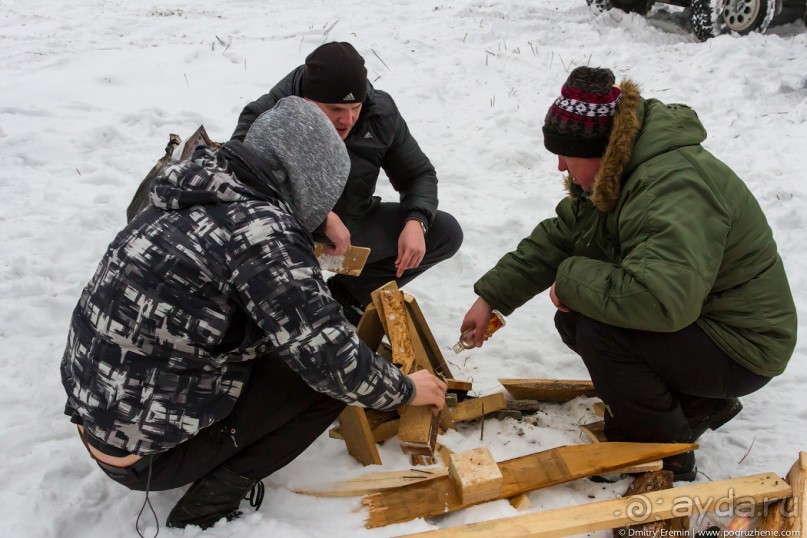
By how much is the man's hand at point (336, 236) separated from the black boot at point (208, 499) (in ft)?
3.35

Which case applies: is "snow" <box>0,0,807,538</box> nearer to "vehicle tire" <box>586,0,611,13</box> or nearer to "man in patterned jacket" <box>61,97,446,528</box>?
"vehicle tire" <box>586,0,611,13</box>

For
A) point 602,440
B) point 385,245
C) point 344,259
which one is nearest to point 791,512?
point 602,440

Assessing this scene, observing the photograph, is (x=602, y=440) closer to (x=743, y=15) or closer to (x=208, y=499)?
(x=208, y=499)

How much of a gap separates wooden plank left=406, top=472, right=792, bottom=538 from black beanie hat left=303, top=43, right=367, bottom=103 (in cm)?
194

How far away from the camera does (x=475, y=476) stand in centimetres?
227

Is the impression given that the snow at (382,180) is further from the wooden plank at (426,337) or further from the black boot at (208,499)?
the wooden plank at (426,337)

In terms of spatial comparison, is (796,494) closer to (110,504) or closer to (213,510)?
(213,510)

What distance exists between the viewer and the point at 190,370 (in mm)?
1952

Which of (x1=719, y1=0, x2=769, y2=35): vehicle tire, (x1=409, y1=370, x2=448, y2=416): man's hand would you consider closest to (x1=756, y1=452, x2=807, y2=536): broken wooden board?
(x1=409, y1=370, x2=448, y2=416): man's hand

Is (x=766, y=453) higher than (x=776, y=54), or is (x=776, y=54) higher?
(x=776, y=54)

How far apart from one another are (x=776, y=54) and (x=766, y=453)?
5051 mm

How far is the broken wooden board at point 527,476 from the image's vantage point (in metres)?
2.31

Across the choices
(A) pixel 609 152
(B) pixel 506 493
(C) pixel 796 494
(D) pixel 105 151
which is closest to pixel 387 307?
(B) pixel 506 493

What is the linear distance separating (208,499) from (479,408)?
1.23 metres
